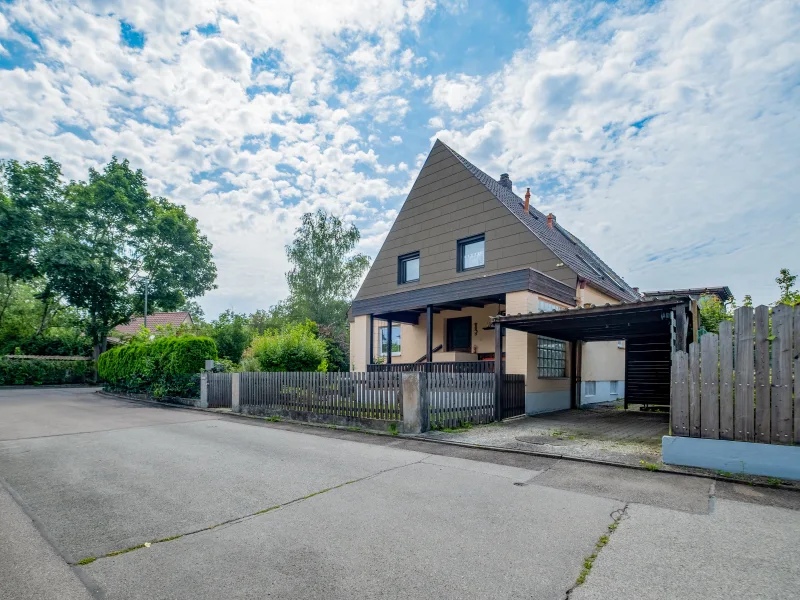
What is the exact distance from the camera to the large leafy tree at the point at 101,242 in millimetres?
25672

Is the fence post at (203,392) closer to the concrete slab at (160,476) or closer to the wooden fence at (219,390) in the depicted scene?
the wooden fence at (219,390)

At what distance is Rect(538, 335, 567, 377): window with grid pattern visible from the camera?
1206 cm

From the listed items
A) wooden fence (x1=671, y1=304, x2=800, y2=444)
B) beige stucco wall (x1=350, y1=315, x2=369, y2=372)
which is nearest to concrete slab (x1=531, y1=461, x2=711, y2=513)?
wooden fence (x1=671, y1=304, x2=800, y2=444)

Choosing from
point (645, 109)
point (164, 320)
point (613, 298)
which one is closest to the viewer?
point (645, 109)

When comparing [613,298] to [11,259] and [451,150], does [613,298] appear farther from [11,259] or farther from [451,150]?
[11,259]

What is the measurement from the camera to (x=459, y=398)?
361 inches

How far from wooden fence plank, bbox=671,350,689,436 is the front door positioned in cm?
1027

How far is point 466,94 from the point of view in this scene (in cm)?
1184

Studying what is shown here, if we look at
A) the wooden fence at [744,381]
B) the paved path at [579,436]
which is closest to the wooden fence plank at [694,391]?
the wooden fence at [744,381]

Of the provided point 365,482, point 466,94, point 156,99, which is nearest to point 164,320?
point 156,99

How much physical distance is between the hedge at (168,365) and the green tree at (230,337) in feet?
24.3

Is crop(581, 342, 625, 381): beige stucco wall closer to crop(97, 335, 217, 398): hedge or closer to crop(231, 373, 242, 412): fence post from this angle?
crop(231, 373, 242, 412): fence post

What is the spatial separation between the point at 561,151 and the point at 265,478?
486 inches

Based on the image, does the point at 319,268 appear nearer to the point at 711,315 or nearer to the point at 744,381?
the point at 711,315
